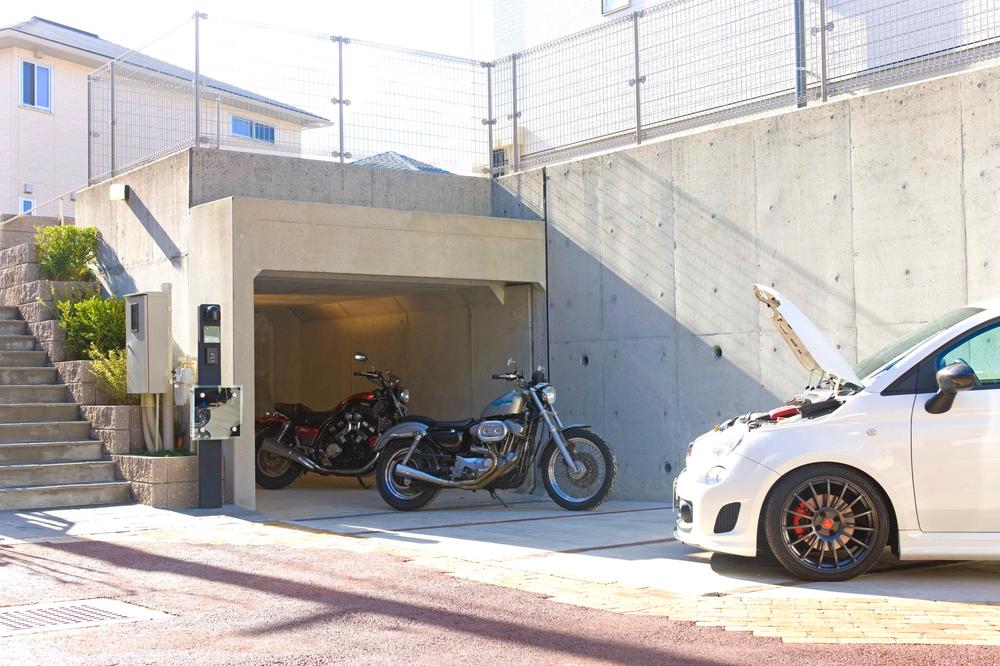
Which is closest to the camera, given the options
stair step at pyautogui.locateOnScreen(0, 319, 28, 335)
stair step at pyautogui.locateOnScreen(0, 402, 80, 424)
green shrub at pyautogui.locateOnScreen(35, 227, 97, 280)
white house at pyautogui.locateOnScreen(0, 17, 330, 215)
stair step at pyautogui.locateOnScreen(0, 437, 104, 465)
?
stair step at pyautogui.locateOnScreen(0, 437, 104, 465)

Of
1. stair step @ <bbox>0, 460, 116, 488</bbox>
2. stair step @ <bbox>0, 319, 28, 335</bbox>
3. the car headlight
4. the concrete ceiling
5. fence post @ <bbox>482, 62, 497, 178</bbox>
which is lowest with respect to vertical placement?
stair step @ <bbox>0, 460, 116, 488</bbox>

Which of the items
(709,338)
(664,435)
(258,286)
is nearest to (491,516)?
(664,435)

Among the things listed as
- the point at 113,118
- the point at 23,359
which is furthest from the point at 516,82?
the point at 23,359

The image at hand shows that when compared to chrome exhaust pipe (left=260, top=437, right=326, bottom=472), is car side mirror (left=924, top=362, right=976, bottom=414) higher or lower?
higher

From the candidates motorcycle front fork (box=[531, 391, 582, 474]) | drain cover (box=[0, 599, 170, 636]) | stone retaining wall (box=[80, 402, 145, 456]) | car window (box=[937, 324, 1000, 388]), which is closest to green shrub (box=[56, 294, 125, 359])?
stone retaining wall (box=[80, 402, 145, 456])

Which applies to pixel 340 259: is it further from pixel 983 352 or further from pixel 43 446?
pixel 983 352

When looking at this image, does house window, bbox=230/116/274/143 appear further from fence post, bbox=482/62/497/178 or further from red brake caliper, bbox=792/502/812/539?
red brake caliper, bbox=792/502/812/539

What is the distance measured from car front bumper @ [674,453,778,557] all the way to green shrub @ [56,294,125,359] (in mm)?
7224

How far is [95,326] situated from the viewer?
11.6 meters

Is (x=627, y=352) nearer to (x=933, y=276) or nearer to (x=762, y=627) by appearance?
(x=933, y=276)

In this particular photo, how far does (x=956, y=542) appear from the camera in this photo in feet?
19.9

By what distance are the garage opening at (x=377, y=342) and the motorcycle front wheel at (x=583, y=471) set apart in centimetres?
173

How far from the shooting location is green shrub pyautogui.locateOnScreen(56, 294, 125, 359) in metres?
11.6

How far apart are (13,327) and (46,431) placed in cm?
231
